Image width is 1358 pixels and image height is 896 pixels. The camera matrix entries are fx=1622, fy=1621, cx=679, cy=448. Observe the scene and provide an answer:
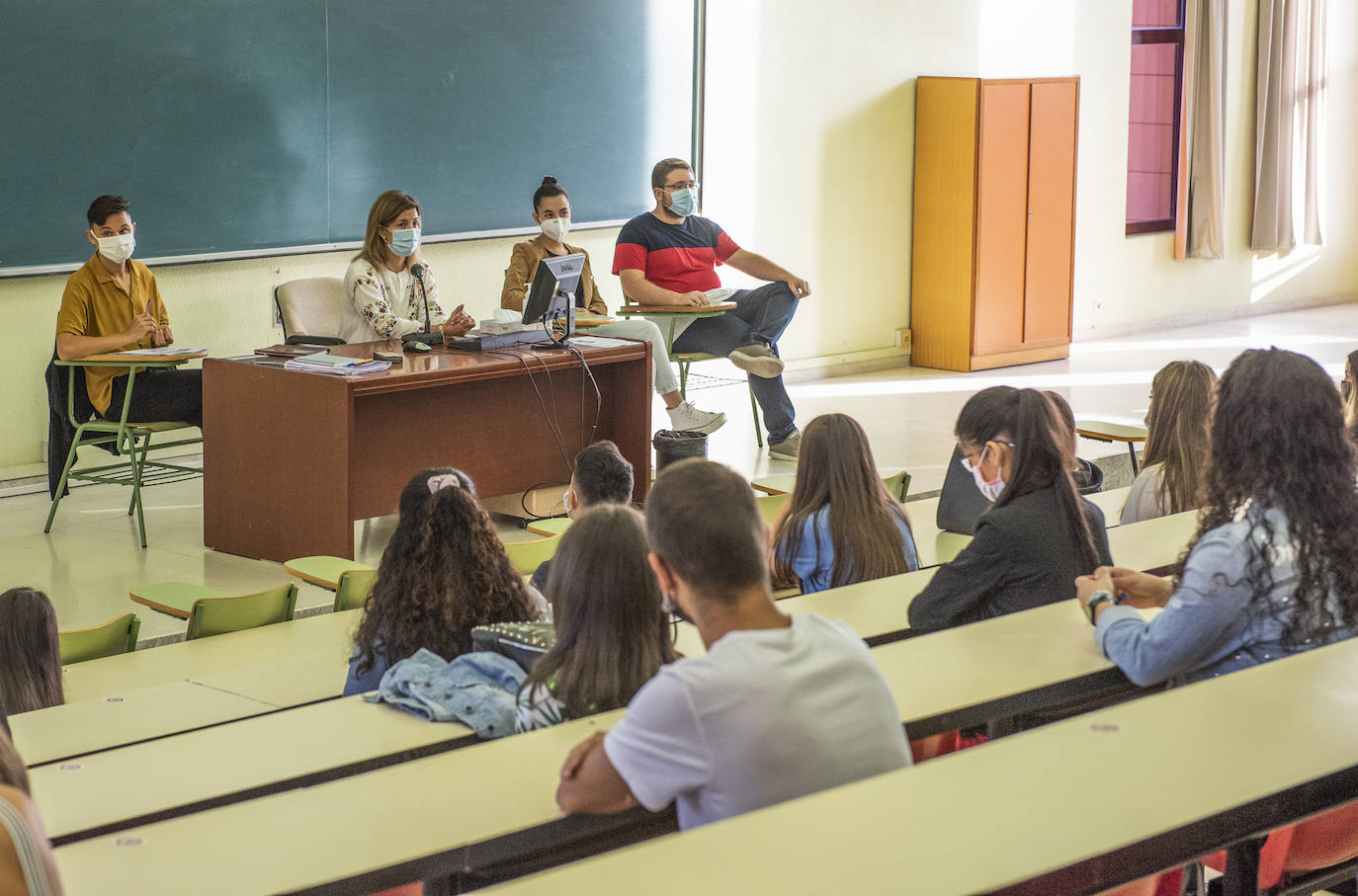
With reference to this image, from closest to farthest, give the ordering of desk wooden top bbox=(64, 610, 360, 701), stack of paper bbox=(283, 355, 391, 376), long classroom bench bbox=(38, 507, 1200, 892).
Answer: long classroom bench bbox=(38, 507, 1200, 892) < desk wooden top bbox=(64, 610, 360, 701) < stack of paper bbox=(283, 355, 391, 376)

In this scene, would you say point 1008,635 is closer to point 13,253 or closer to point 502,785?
point 502,785

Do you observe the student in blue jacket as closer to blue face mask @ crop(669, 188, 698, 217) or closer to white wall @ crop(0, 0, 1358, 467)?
blue face mask @ crop(669, 188, 698, 217)

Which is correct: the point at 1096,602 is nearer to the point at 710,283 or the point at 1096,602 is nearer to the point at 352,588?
the point at 352,588

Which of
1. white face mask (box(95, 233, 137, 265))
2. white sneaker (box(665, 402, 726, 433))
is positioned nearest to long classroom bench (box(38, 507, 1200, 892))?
white face mask (box(95, 233, 137, 265))

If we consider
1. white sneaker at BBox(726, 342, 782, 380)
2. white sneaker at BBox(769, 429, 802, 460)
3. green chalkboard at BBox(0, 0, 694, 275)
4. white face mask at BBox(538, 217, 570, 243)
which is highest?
green chalkboard at BBox(0, 0, 694, 275)

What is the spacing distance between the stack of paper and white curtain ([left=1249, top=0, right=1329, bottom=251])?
820 cm

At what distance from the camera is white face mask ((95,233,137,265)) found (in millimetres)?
5484

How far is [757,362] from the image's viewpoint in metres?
6.68

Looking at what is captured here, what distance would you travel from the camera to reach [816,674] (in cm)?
178

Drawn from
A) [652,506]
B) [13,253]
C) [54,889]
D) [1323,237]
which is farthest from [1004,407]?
[1323,237]

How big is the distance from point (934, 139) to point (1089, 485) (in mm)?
5194

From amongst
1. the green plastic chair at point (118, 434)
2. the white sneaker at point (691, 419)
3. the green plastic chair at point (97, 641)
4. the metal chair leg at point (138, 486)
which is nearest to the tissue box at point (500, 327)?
the white sneaker at point (691, 419)

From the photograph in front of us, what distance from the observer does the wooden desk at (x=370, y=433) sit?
16.5 feet

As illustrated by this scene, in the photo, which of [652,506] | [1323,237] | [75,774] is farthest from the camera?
[1323,237]
